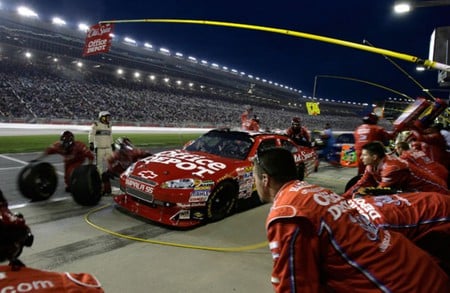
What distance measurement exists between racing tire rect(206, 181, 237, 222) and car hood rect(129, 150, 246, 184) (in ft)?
0.61

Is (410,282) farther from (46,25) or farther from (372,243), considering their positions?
(46,25)

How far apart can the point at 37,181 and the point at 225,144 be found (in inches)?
130

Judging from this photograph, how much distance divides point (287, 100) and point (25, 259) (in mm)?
80790

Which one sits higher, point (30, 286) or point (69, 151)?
point (30, 286)

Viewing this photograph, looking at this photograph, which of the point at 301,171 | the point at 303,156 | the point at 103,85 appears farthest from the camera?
the point at 103,85

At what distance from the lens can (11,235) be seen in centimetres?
147

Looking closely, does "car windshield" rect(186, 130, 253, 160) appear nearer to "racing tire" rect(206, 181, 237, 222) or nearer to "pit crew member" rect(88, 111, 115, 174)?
"racing tire" rect(206, 181, 237, 222)

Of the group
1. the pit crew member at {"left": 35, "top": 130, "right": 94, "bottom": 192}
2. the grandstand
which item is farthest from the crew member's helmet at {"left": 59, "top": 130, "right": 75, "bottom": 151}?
the grandstand

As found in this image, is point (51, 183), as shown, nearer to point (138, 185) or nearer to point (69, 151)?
point (69, 151)

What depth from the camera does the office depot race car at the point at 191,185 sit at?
4.77m

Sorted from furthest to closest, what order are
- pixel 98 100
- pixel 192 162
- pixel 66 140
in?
pixel 98 100, pixel 66 140, pixel 192 162

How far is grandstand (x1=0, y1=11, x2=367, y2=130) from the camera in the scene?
3127cm

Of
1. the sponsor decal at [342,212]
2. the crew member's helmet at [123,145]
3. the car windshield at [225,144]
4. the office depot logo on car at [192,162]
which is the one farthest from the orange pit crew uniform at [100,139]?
the sponsor decal at [342,212]

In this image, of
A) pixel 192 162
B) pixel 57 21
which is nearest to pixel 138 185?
pixel 192 162
